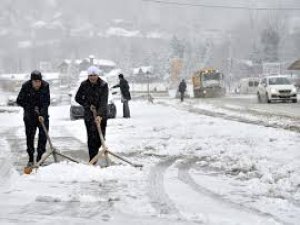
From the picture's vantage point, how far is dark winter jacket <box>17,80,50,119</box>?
10.3m

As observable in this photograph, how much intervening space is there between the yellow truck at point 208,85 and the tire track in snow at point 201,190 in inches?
1909

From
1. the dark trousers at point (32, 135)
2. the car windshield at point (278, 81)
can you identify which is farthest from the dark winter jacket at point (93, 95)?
the car windshield at point (278, 81)

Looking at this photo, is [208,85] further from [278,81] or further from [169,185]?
[169,185]

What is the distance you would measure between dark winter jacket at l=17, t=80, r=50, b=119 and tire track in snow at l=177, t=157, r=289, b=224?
250 centimetres

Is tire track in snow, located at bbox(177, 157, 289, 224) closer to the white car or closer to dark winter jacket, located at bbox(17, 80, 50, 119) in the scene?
dark winter jacket, located at bbox(17, 80, 50, 119)

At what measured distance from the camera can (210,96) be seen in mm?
58719

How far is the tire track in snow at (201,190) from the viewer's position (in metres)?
6.26

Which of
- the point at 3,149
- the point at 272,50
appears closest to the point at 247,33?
the point at 272,50

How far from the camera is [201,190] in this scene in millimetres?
7730

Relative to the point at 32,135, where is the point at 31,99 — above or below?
above

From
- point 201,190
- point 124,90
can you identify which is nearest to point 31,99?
point 201,190

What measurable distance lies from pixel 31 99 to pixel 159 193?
371cm

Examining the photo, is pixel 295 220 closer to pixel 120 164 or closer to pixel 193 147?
pixel 120 164

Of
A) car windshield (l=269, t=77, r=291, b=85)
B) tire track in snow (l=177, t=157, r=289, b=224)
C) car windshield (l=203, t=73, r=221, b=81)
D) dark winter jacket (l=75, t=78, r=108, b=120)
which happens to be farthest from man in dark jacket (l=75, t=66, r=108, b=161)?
car windshield (l=203, t=73, r=221, b=81)
